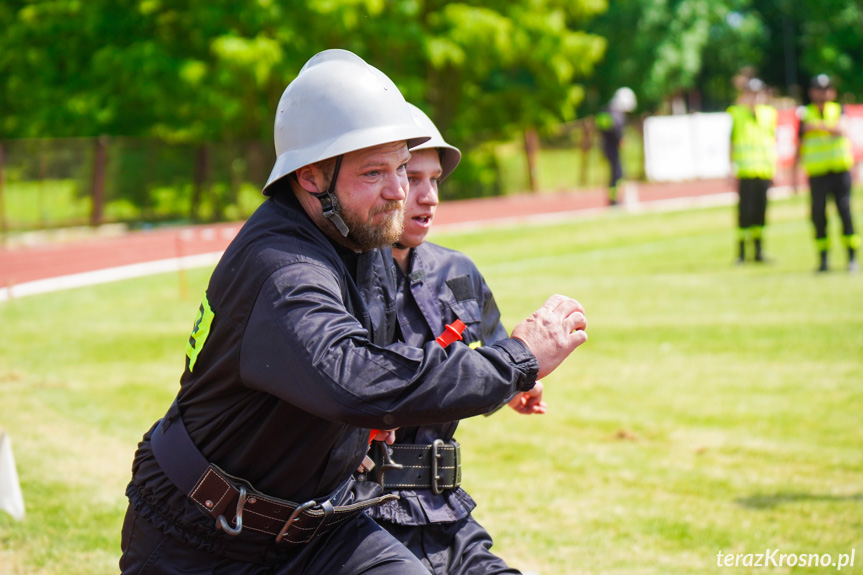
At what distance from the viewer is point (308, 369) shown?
2371 millimetres

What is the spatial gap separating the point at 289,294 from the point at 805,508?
4121 millimetres

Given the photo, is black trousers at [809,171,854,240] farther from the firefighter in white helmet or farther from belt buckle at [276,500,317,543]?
belt buckle at [276,500,317,543]

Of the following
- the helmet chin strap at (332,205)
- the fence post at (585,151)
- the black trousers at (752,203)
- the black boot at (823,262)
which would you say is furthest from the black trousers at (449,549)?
the fence post at (585,151)

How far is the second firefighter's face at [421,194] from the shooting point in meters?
3.71

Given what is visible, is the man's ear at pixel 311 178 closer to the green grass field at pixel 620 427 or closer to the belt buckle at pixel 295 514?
the belt buckle at pixel 295 514

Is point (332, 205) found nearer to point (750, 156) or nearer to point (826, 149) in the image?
point (826, 149)

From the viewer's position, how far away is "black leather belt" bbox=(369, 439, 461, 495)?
3.43 metres

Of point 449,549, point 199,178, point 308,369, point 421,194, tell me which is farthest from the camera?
point 199,178

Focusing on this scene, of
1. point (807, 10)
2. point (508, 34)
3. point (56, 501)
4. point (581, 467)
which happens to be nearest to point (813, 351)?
point (581, 467)

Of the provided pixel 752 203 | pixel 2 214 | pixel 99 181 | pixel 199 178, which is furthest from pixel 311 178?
pixel 199 178

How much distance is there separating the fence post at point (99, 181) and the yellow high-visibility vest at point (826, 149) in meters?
15.7

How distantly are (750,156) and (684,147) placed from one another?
2041 centimetres

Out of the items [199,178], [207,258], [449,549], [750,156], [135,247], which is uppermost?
[750,156]

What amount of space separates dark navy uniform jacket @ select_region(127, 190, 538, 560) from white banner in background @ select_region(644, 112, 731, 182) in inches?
1283
